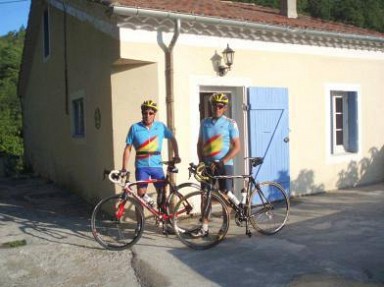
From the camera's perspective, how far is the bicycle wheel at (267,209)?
670cm

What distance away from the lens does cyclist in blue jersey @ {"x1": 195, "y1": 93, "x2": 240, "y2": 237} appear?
21.4ft

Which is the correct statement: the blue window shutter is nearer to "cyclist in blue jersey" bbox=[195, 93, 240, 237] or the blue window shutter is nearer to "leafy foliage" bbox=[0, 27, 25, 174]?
"cyclist in blue jersey" bbox=[195, 93, 240, 237]

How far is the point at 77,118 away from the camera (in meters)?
11.0

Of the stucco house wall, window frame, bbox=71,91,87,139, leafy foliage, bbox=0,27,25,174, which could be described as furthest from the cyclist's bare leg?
leafy foliage, bbox=0,27,25,174

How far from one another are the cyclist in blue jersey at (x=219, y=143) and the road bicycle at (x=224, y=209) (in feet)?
0.37

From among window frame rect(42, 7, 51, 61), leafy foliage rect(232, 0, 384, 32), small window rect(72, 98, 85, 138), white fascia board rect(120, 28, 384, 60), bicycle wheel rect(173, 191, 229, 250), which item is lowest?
bicycle wheel rect(173, 191, 229, 250)

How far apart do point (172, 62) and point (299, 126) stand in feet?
10.4

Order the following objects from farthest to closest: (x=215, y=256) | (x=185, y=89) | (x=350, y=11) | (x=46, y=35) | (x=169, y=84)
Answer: (x=350, y=11)
(x=46, y=35)
(x=185, y=89)
(x=169, y=84)
(x=215, y=256)

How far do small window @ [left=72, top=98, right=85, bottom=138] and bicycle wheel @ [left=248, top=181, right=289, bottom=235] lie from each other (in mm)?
4952

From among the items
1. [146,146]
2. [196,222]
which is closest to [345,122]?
[196,222]

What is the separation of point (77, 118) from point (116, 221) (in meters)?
4.99

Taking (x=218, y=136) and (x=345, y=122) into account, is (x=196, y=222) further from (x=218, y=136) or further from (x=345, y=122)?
(x=345, y=122)

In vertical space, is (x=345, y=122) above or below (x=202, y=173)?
above

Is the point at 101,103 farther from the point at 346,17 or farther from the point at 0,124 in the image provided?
the point at 0,124
